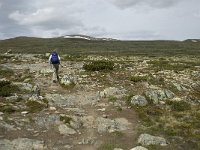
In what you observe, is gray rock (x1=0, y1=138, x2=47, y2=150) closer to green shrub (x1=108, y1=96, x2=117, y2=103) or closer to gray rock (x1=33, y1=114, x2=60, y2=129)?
gray rock (x1=33, y1=114, x2=60, y2=129)

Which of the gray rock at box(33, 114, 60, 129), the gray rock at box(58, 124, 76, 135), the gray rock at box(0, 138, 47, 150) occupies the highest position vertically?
the gray rock at box(33, 114, 60, 129)

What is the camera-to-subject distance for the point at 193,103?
23594 millimetres

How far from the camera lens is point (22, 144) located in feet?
56.6

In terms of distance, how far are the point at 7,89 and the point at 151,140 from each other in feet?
33.3

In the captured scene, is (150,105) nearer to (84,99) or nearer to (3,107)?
(84,99)

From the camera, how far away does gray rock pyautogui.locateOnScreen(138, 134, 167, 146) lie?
17812mm

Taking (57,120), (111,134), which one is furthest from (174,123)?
(57,120)

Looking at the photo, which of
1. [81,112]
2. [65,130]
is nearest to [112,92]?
[81,112]

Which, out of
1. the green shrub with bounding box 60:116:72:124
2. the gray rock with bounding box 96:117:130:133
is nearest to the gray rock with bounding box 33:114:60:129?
the green shrub with bounding box 60:116:72:124

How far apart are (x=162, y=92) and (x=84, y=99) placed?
478 centimetres

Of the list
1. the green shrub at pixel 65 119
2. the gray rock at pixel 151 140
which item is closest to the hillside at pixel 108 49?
the green shrub at pixel 65 119

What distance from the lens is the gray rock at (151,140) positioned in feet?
58.4

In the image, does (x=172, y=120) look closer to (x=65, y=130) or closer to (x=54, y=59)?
(x=65, y=130)

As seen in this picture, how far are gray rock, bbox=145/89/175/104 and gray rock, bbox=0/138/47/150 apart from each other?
27.3 feet
